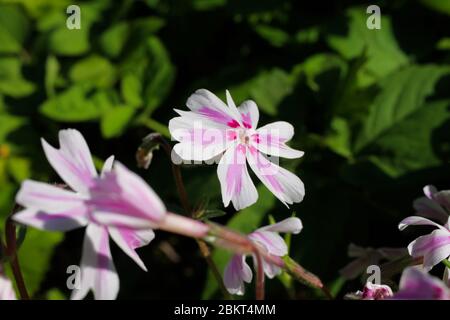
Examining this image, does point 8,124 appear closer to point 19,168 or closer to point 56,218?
point 19,168

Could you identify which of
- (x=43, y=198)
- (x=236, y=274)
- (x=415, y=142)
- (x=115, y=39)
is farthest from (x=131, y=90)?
(x=43, y=198)

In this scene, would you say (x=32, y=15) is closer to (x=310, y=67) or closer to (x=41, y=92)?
(x=41, y=92)

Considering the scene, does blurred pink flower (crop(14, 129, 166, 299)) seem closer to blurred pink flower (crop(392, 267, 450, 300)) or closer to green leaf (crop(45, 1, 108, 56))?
blurred pink flower (crop(392, 267, 450, 300))

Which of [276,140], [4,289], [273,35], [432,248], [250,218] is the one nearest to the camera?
[4,289]

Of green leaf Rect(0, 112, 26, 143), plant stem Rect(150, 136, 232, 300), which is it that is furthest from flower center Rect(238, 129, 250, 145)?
green leaf Rect(0, 112, 26, 143)

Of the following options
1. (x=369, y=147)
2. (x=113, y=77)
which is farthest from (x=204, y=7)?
(x=369, y=147)
